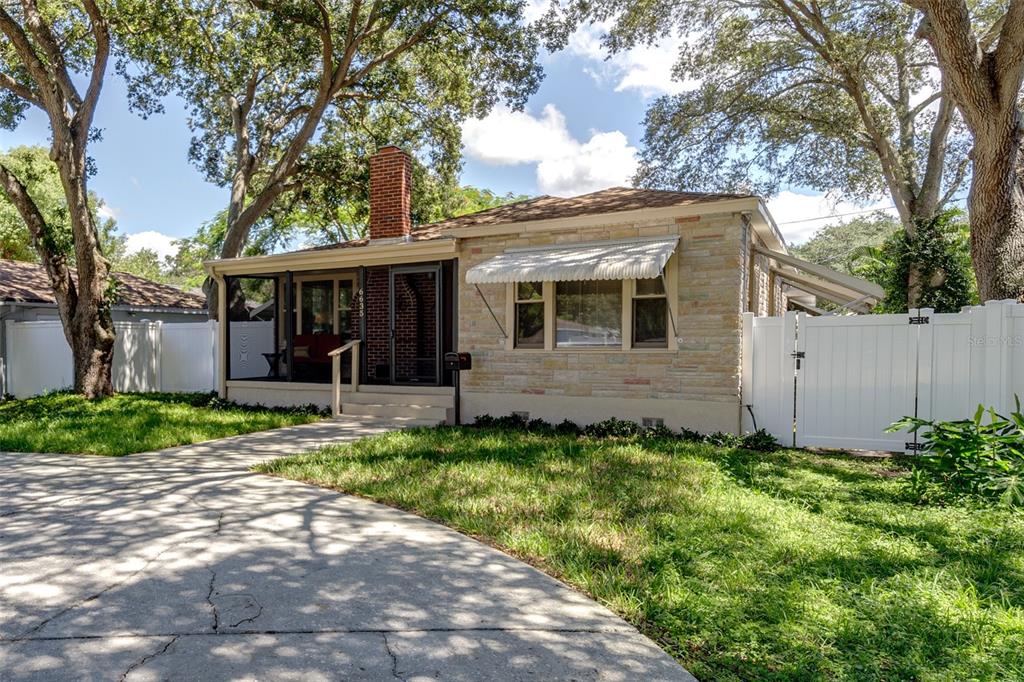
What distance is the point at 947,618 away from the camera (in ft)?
10.3

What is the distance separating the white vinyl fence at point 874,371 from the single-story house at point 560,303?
50cm

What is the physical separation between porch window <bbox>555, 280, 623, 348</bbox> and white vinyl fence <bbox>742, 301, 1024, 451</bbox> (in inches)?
73.1

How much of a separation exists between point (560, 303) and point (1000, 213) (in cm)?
598

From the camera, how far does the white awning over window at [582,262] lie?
780 cm

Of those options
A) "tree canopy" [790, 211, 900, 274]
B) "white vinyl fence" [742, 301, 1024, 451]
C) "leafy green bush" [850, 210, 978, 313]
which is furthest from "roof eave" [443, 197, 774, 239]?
"tree canopy" [790, 211, 900, 274]

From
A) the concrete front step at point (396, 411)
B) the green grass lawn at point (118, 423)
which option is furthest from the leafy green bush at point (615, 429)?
the green grass lawn at point (118, 423)

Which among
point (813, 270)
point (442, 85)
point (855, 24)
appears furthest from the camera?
point (442, 85)

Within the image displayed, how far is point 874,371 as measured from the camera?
752cm

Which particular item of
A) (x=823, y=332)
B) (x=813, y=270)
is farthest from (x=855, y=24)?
(x=823, y=332)

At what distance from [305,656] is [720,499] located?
12.2ft

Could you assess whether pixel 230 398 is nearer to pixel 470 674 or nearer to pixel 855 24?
pixel 470 674

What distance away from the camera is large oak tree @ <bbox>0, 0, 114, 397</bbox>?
1148cm

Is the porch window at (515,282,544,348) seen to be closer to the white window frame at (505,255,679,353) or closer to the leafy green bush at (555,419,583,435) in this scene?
the white window frame at (505,255,679,353)

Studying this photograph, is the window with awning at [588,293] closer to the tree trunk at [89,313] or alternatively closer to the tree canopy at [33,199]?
the tree trunk at [89,313]
